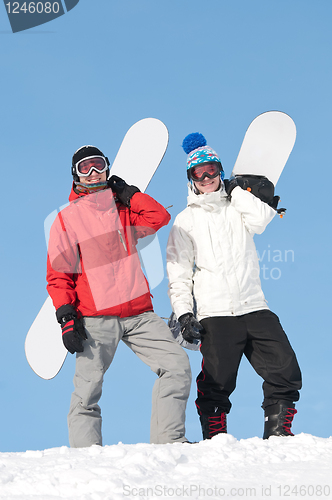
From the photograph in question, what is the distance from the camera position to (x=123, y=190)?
3.91m

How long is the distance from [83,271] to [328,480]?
2.20 metres

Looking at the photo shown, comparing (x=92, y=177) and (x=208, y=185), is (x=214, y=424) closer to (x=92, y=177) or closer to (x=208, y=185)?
(x=208, y=185)

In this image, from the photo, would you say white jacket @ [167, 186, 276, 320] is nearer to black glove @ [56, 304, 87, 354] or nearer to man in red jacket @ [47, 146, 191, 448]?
man in red jacket @ [47, 146, 191, 448]

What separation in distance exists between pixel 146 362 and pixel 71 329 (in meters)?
0.61

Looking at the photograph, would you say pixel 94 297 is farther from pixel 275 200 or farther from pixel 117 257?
pixel 275 200

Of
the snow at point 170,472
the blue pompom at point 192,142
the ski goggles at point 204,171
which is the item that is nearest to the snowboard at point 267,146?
the blue pompom at point 192,142

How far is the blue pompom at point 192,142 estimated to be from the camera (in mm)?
4539

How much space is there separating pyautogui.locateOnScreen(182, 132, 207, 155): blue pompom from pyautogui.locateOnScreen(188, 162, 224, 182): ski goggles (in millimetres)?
356

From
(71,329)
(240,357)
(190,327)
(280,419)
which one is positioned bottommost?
(280,419)

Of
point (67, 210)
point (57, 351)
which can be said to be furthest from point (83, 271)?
point (57, 351)

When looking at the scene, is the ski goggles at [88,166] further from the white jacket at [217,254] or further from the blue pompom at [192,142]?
the blue pompom at [192,142]

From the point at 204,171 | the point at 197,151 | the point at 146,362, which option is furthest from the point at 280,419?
the point at 197,151

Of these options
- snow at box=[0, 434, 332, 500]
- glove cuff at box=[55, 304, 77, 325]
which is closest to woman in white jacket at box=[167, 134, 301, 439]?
snow at box=[0, 434, 332, 500]

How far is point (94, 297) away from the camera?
3.61 metres
